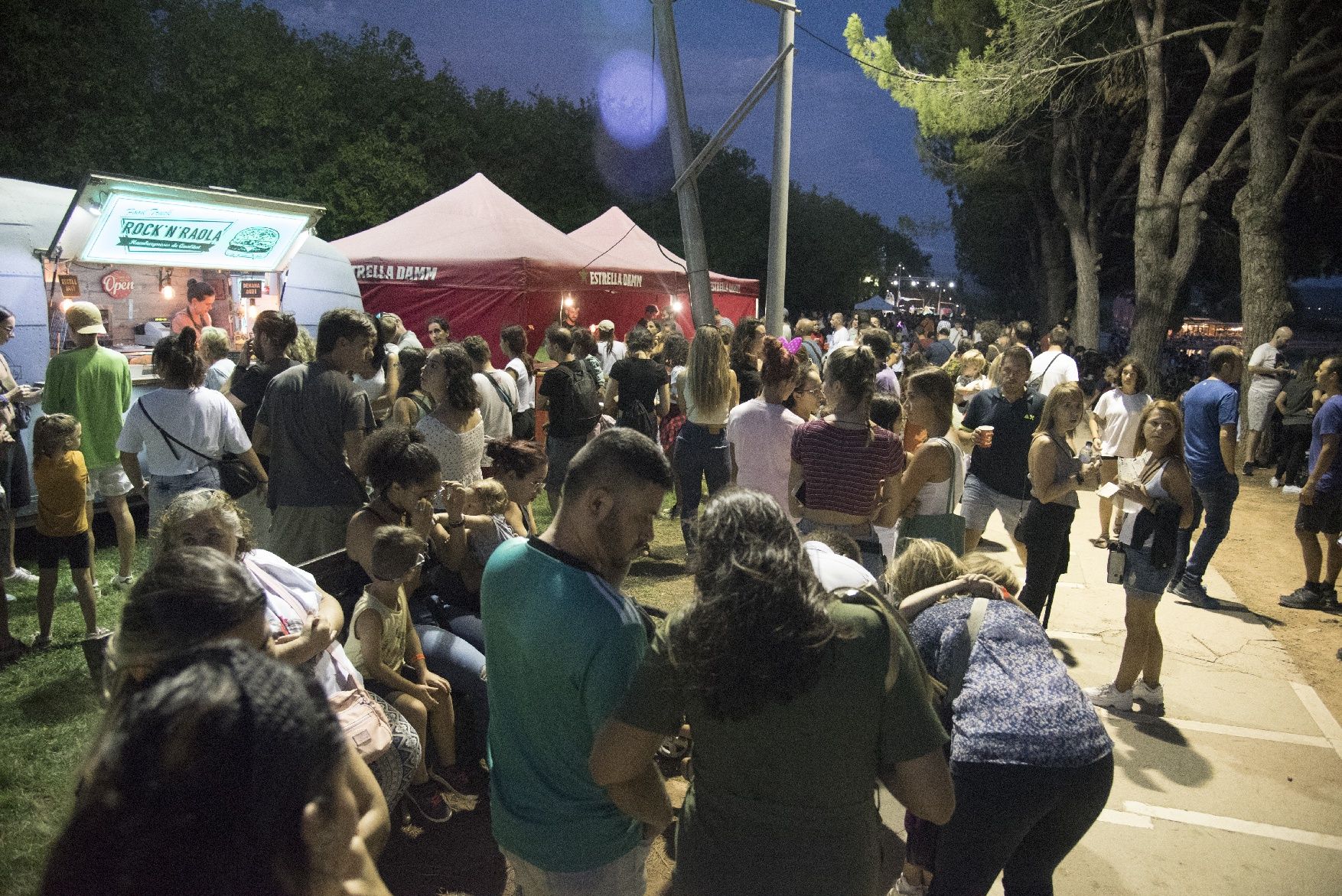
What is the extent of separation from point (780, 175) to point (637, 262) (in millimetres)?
7400

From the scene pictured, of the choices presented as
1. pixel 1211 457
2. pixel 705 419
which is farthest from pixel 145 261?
pixel 1211 457

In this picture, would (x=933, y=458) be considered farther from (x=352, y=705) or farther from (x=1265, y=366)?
(x=1265, y=366)

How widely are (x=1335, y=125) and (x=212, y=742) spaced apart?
23.2 m

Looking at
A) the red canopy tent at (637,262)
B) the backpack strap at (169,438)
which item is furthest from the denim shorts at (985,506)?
the red canopy tent at (637,262)

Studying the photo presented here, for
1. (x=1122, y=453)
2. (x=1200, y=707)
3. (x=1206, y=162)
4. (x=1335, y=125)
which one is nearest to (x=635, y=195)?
(x=1206, y=162)

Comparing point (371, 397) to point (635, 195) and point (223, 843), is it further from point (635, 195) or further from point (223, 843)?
point (635, 195)

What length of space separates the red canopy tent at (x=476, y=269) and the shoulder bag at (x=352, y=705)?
9.42 meters

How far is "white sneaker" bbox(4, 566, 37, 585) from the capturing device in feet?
20.1

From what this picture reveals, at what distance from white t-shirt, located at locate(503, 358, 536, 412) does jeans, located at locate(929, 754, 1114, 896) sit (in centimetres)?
555

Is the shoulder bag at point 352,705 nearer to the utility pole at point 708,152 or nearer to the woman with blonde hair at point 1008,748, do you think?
the woman with blonde hair at point 1008,748

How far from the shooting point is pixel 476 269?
39.7ft

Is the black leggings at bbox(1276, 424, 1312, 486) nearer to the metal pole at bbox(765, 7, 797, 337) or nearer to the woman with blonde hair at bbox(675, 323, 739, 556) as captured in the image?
the metal pole at bbox(765, 7, 797, 337)

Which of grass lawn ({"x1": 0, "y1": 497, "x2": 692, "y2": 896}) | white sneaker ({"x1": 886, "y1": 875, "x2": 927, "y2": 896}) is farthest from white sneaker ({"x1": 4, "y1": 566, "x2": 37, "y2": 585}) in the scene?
white sneaker ({"x1": 886, "y1": 875, "x2": 927, "y2": 896})

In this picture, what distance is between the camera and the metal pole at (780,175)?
26.0 feet
